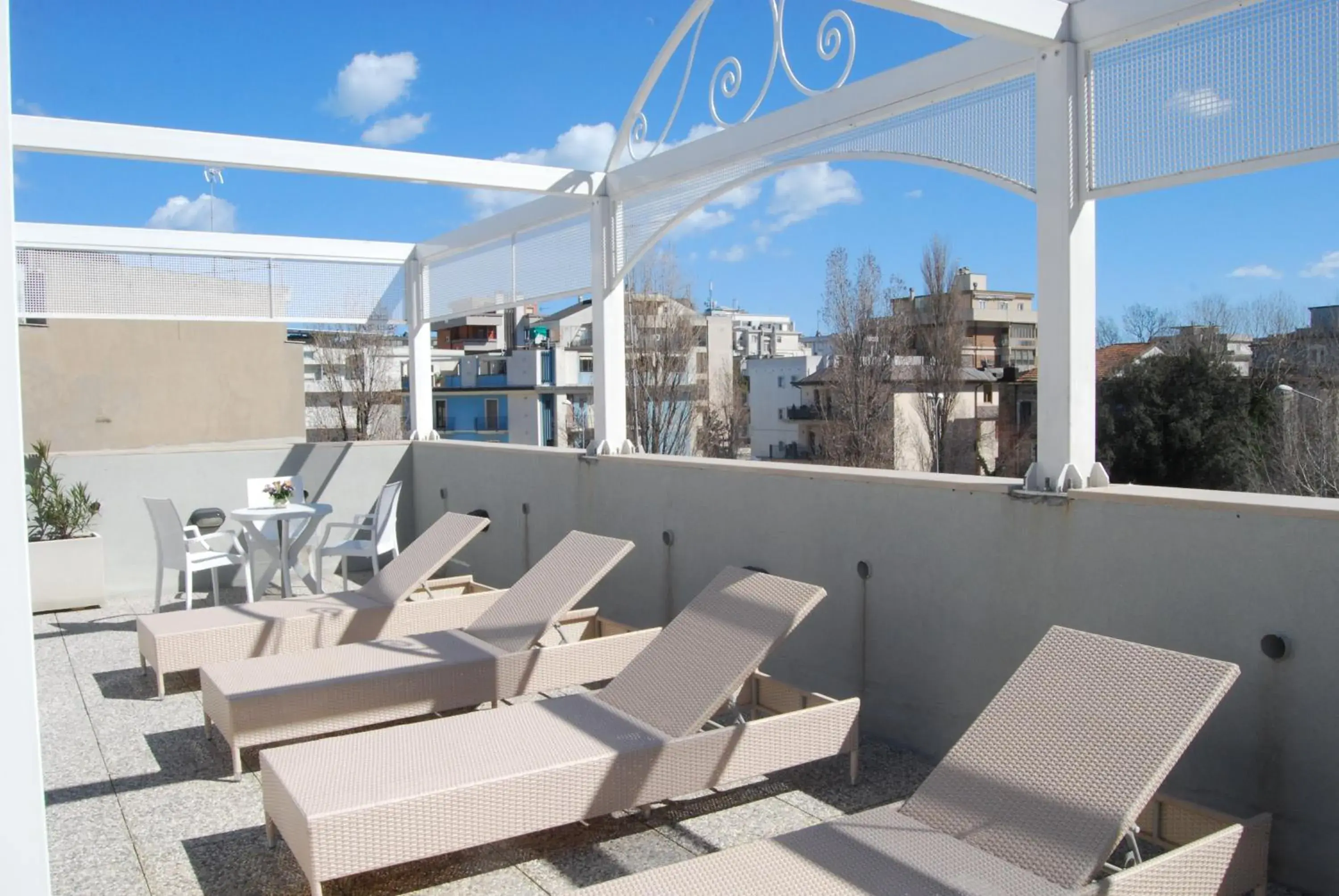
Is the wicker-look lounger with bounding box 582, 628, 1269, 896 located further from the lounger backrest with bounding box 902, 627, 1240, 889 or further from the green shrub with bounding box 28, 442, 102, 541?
the green shrub with bounding box 28, 442, 102, 541

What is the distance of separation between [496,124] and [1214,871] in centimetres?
3285

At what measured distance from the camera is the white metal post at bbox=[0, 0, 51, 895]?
1685 mm

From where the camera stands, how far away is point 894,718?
4793mm

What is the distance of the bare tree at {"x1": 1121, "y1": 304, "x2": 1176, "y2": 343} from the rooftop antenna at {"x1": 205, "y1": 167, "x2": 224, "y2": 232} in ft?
139

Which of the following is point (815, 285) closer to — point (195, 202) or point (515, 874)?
point (195, 202)

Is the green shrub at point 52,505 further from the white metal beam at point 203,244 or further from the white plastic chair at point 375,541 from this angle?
the white plastic chair at point 375,541

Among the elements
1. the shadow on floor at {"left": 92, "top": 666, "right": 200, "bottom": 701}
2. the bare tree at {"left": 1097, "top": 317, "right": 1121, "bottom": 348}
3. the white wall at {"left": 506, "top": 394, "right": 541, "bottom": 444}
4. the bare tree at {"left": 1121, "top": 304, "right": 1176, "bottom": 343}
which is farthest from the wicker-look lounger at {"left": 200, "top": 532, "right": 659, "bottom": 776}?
the white wall at {"left": 506, "top": 394, "right": 541, "bottom": 444}

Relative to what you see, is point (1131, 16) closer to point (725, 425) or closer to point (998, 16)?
point (998, 16)

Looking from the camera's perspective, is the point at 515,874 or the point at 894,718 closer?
the point at 515,874

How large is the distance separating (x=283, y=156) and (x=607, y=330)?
92.4 inches

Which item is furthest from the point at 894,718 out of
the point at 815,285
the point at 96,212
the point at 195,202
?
the point at 815,285

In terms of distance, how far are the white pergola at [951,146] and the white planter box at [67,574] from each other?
129 inches

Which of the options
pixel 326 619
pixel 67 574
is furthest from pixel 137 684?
pixel 67 574

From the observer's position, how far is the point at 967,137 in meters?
4.53
